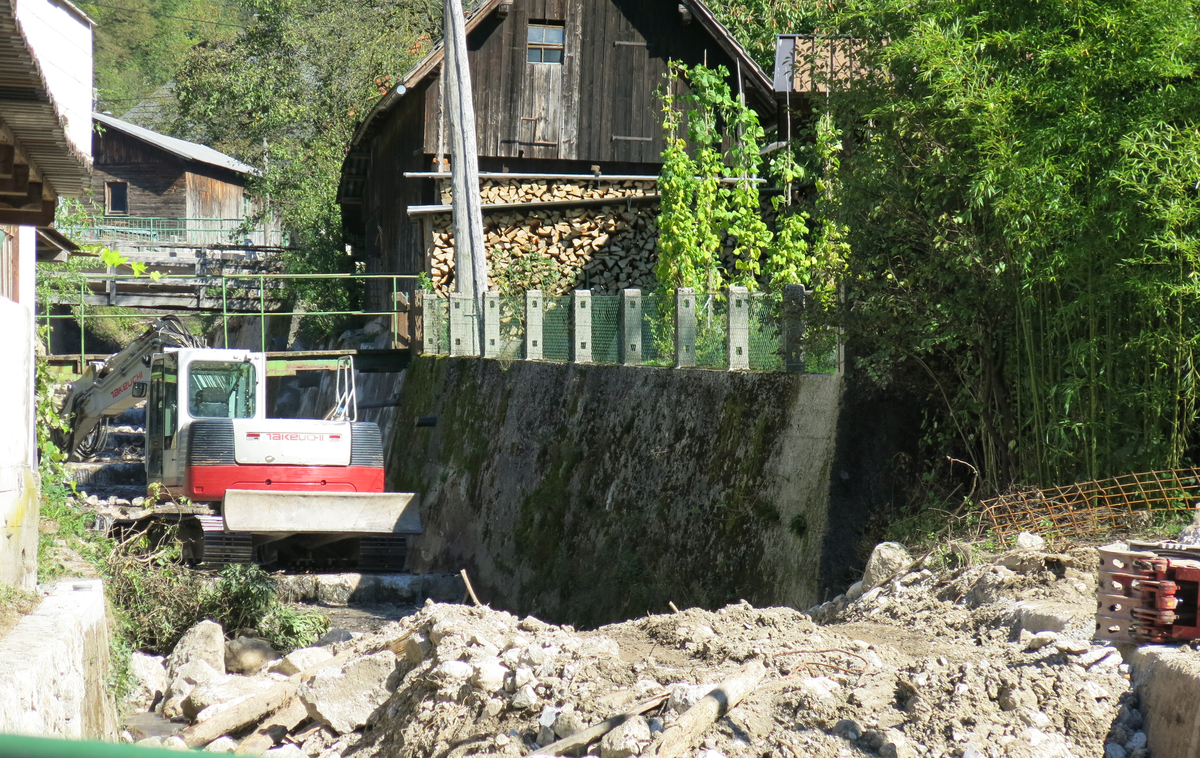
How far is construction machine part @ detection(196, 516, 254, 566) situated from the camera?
44.5 ft

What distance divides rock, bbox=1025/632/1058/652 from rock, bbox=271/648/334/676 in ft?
→ 17.6

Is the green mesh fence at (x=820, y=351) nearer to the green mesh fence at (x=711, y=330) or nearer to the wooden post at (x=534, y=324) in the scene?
the green mesh fence at (x=711, y=330)

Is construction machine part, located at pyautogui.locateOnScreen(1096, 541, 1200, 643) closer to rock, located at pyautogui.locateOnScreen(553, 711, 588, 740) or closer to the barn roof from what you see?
rock, located at pyautogui.locateOnScreen(553, 711, 588, 740)

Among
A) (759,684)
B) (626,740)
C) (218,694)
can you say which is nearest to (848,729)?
(759,684)

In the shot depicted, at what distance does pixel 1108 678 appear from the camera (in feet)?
16.9

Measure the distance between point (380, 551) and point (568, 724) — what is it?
9.25 meters

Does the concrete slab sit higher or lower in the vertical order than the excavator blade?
higher

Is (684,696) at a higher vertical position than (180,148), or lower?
lower

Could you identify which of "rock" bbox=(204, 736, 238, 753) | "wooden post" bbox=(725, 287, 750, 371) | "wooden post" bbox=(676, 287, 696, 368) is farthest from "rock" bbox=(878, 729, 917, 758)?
"wooden post" bbox=(676, 287, 696, 368)

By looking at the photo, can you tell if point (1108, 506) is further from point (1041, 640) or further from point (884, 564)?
point (1041, 640)

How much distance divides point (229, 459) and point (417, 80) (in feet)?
29.7

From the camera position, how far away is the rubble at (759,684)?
5.02 metres

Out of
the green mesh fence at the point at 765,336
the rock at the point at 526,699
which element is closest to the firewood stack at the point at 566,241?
the green mesh fence at the point at 765,336

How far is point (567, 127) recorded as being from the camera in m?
21.5
